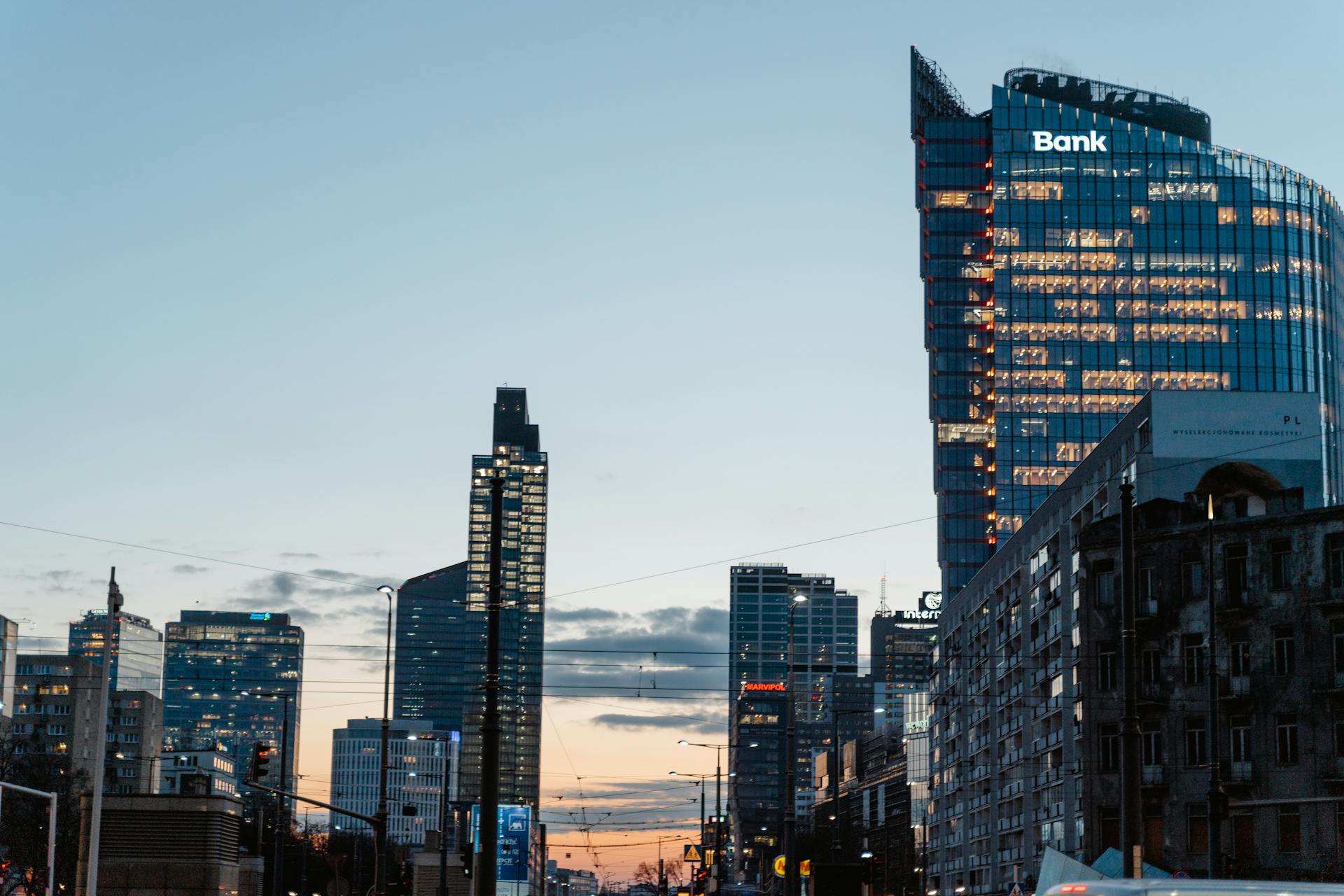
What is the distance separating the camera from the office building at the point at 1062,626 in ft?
326

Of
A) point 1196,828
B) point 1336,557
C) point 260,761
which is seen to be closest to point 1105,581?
point 1196,828

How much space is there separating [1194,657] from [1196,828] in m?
7.45

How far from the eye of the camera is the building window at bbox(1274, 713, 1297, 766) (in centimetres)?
6712

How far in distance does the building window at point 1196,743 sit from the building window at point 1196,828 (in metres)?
1.84

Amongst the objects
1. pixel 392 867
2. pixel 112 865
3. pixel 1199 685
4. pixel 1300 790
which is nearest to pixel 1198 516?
pixel 1199 685

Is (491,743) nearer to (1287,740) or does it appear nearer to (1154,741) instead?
(1287,740)

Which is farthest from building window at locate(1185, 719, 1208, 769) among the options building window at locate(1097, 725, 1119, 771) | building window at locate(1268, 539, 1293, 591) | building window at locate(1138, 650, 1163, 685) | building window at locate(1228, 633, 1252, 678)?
building window at locate(1268, 539, 1293, 591)

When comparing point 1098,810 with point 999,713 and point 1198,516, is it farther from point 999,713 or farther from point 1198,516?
point 999,713

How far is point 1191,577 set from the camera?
2820 inches

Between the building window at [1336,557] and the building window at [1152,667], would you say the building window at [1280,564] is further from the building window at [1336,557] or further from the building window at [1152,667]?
the building window at [1152,667]

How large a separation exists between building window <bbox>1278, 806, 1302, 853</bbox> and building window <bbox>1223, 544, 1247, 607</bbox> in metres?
8.73

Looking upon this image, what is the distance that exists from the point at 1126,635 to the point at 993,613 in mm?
102529

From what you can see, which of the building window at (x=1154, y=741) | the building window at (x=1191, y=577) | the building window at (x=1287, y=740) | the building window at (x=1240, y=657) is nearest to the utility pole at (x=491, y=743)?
the building window at (x=1287, y=740)

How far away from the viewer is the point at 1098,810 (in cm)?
7938
